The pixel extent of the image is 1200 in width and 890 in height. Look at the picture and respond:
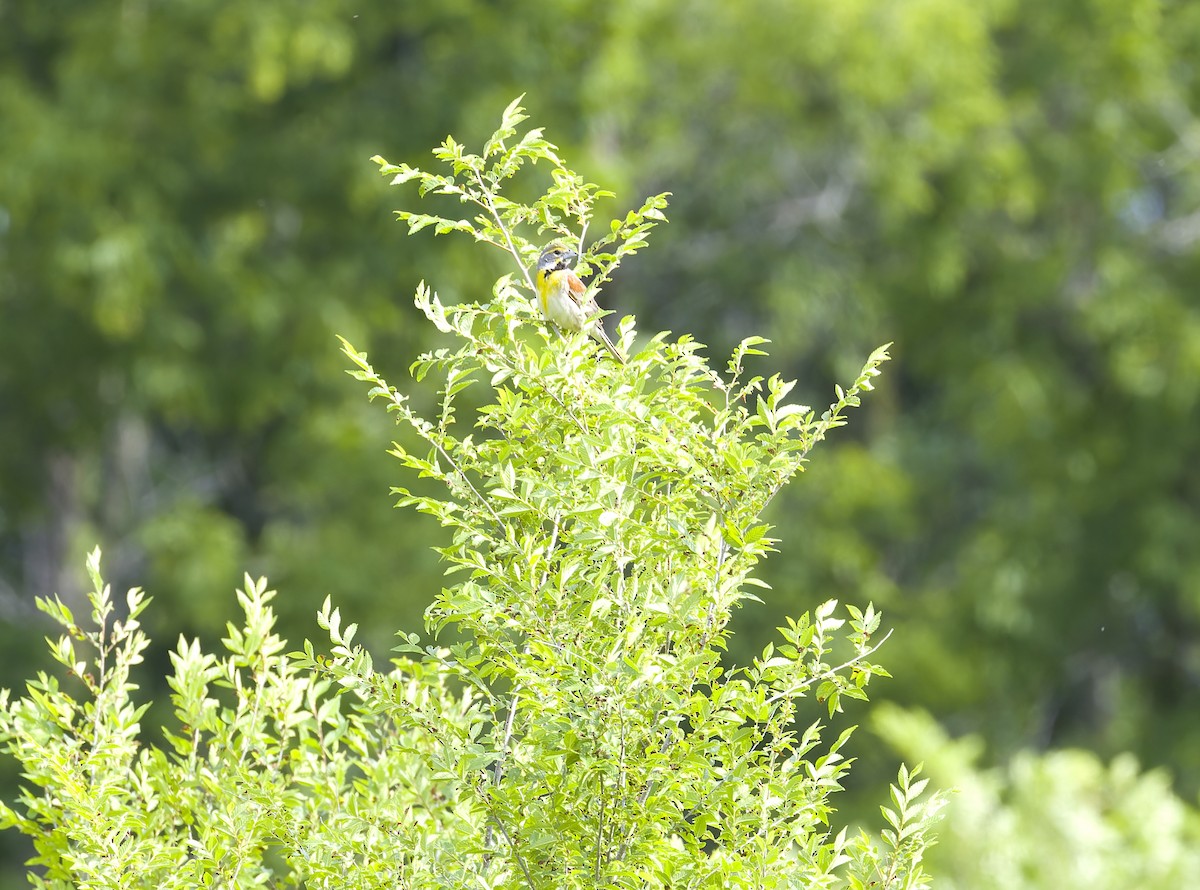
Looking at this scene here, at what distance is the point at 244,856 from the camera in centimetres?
373

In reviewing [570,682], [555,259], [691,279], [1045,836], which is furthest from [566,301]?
[691,279]

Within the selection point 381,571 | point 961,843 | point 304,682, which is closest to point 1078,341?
point 381,571

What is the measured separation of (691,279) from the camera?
1781 cm

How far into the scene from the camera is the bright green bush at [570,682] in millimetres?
3480

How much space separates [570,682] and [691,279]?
1465 cm

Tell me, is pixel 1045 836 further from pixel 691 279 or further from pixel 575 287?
pixel 691 279

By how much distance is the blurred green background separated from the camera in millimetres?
13641

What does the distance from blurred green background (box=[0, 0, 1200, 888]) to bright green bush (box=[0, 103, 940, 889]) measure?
8160 mm

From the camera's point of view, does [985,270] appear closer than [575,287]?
No

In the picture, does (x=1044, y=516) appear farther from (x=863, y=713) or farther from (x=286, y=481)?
(x=286, y=481)

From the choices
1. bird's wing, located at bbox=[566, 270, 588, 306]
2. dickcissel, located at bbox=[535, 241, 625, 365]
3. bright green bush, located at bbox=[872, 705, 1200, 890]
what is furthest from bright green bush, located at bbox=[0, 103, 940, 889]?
bright green bush, located at bbox=[872, 705, 1200, 890]

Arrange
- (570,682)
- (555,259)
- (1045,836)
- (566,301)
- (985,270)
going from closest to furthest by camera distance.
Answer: (570,682) → (566,301) → (555,259) → (1045,836) → (985,270)

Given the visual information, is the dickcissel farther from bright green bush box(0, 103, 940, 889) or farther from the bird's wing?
bright green bush box(0, 103, 940, 889)

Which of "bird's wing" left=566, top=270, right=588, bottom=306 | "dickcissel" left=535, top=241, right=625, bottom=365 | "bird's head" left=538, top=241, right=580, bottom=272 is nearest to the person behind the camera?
"dickcissel" left=535, top=241, right=625, bottom=365
